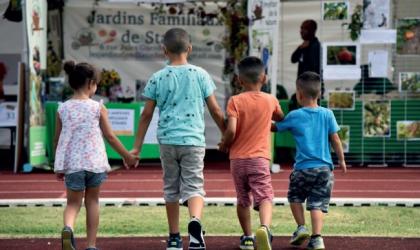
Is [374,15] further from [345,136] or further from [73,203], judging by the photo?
[73,203]

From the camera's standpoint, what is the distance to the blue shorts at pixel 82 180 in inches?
264

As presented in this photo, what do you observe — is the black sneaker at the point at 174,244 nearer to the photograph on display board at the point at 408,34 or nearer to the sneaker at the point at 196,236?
the sneaker at the point at 196,236

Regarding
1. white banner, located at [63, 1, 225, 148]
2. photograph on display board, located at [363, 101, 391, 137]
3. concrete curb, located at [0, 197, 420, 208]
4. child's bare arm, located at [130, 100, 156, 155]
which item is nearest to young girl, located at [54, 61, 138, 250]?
child's bare arm, located at [130, 100, 156, 155]

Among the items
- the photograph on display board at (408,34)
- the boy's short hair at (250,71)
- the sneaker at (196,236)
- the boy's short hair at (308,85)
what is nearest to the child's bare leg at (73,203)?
the sneaker at (196,236)

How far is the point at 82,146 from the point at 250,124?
1.35m

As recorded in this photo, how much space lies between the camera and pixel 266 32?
1301 centimetres

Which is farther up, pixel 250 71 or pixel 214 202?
pixel 250 71

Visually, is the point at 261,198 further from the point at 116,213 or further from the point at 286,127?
the point at 116,213

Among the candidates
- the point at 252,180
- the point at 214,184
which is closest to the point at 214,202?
the point at 214,184

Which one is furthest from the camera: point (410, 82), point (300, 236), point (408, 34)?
point (410, 82)

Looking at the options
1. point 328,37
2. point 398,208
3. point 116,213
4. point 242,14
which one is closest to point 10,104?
point 242,14

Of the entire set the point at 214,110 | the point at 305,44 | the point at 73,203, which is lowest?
the point at 73,203

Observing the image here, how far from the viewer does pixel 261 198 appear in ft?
23.0

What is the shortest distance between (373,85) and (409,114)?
740mm
